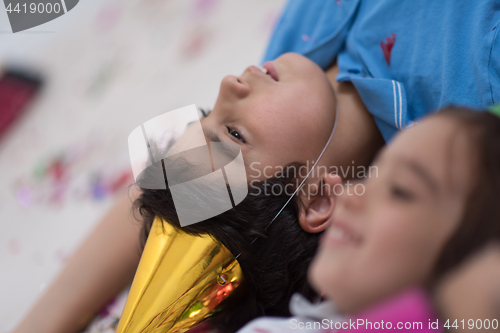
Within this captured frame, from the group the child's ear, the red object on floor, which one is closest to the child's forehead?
the child's ear

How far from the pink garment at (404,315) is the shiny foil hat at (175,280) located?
0.41 m

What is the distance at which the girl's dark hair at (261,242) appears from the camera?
0.74 meters

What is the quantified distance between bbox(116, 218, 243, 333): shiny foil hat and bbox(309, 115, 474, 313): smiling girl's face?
382 millimetres

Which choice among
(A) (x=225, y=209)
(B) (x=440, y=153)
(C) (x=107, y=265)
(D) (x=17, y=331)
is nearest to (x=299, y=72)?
(A) (x=225, y=209)

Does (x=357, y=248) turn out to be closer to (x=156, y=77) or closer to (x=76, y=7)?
(x=156, y=77)

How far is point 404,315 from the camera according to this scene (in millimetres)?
353

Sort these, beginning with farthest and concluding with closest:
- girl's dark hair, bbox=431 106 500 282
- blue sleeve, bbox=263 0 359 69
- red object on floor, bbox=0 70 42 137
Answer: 1. red object on floor, bbox=0 70 42 137
2. blue sleeve, bbox=263 0 359 69
3. girl's dark hair, bbox=431 106 500 282

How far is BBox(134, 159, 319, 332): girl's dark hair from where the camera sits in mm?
737

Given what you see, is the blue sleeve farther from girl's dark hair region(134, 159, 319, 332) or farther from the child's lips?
the child's lips

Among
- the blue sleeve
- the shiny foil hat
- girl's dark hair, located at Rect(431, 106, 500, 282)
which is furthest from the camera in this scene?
the blue sleeve

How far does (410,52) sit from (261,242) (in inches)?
24.1

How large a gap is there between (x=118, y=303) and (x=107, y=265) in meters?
0.14

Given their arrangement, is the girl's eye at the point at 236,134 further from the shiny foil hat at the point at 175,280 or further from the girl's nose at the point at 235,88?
the shiny foil hat at the point at 175,280

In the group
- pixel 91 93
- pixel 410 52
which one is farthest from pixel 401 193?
pixel 91 93
